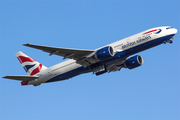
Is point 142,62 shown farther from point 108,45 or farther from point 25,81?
point 25,81

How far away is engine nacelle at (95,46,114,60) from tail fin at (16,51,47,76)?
37.7 feet

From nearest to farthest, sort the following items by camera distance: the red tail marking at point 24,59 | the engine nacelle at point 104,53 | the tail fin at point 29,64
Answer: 1. the engine nacelle at point 104,53
2. the tail fin at point 29,64
3. the red tail marking at point 24,59

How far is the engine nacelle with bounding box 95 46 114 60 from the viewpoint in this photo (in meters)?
38.3

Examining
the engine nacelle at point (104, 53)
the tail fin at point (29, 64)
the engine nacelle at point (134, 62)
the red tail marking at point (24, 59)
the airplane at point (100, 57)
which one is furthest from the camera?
the red tail marking at point (24, 59)

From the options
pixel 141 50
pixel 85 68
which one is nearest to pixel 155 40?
pixel 141 50

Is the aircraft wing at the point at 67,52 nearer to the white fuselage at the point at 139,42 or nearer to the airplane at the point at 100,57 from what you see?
the airplane at the point at 100,57

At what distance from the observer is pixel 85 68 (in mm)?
42562

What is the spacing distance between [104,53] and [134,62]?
27.4ft

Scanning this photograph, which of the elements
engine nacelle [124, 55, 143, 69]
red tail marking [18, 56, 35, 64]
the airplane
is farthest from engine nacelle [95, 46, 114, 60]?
red tail marking [18, 56, 35, 64]

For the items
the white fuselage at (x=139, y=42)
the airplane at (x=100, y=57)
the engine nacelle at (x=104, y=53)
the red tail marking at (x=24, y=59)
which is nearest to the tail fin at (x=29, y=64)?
the red tail marking at (x=24, y=59)

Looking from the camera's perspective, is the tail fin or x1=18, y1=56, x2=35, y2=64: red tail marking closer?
the tail fin

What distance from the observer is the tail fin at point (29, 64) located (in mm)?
46469

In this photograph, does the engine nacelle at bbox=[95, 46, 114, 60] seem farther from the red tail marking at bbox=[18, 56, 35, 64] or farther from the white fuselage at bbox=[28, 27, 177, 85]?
the red tail marking at bbox=[18, 56, 35, 64]

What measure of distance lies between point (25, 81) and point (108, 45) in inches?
589
